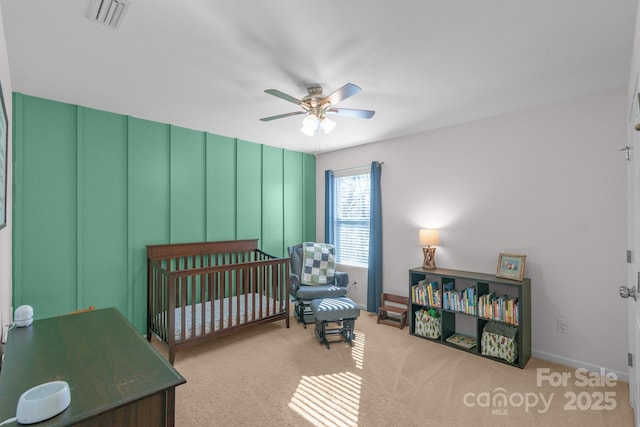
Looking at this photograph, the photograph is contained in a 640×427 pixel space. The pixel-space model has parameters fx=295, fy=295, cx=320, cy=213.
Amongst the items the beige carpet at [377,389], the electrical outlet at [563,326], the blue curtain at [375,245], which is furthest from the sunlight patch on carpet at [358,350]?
the electrical outlet at [563,326]

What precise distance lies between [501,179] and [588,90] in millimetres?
960

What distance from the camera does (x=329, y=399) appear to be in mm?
2131

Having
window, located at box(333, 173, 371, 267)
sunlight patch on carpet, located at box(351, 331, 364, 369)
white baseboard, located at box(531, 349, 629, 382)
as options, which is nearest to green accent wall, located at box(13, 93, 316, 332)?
window, located at box(333, 173, 371, 267)

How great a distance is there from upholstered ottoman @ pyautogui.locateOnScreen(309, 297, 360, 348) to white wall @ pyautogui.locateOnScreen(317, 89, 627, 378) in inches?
47.7

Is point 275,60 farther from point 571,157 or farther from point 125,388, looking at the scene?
point 571,157

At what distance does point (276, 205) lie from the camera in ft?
14.4

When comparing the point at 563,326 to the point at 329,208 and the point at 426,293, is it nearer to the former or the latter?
the point at 426,293

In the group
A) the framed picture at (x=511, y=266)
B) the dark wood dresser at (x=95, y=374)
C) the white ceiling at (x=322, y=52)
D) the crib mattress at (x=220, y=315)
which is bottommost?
the crib mattress at (x=220, y=315)

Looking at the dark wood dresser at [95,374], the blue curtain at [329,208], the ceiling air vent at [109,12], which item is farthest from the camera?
the blue curtain at [329,208]

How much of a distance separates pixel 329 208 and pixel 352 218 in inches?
16.2

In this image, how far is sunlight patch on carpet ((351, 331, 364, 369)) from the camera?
2691 mm

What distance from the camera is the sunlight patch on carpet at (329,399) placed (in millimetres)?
1939

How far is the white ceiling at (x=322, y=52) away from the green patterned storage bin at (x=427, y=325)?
7.20 ft

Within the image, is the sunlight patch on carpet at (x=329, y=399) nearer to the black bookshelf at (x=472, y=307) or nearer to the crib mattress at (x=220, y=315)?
the crib mattress at (x=220, y=315)
